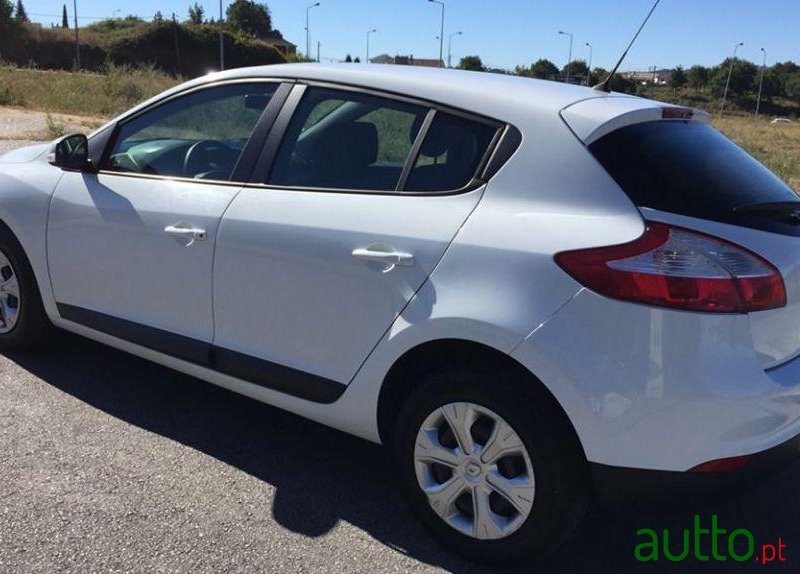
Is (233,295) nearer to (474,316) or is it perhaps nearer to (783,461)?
(474,316)

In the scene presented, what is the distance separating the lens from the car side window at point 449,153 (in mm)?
2732

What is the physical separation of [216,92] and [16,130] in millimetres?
15552

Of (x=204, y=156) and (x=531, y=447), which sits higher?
(x=204, y=156)

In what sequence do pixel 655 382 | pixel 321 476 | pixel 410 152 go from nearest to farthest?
pixel 655 382, pixel 410 152, pixel 321 476

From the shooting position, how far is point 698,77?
88312 mm

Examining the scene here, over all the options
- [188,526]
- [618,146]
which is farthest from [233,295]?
[618,146]

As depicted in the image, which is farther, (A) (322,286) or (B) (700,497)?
(A) (322,286)

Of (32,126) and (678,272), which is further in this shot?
(32,126)

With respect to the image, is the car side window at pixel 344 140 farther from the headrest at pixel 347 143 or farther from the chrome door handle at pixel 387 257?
the chrome door handle at pixel 387 257

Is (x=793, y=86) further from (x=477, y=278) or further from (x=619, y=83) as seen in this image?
(x=477, y=278)

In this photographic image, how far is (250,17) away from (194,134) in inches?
3829

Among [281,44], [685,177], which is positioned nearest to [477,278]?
[685,177]

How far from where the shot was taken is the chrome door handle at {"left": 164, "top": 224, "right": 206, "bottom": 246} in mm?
3229

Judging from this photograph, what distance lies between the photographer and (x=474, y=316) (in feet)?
8.14
